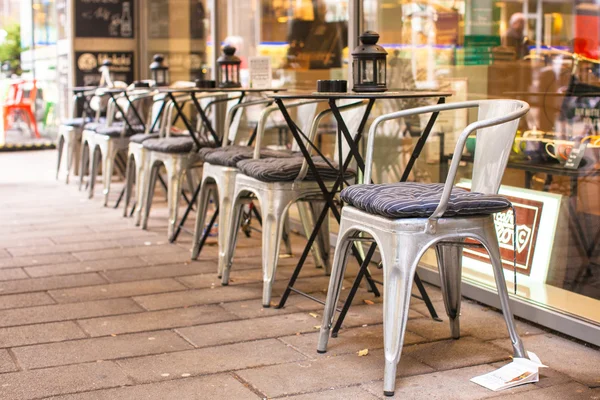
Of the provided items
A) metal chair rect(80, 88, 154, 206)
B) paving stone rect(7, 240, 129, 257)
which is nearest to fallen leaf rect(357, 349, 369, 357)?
paving stone rect(7, 240, 129, 257)

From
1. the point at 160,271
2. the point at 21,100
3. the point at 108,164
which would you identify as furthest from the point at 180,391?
the point at 21,100

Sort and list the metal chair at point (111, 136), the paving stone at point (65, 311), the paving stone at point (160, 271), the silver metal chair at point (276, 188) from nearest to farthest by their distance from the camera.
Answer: the paving stone at point (65, 311), the silver metal chair at point (276, 188), the paving stone at point (160, 271), the metal chair at point (111, 136)

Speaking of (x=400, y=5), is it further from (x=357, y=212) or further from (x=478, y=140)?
Answer: (x=357, y=212)

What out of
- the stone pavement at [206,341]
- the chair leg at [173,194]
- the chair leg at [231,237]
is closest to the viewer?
the stone pavement at [206,341]

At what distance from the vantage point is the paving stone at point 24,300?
3.67 meters

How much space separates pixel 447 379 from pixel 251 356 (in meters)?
0.66

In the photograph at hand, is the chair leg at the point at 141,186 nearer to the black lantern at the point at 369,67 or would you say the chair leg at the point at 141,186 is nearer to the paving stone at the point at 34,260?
the paving stone at the point at 34,260

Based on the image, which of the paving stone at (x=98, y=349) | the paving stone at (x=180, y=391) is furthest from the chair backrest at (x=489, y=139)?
the paving stone at (x=98, y=349)

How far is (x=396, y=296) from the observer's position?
2561 millimetres

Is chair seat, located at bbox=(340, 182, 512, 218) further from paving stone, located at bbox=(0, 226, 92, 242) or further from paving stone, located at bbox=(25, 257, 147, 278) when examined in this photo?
paving stone, located at bbox=(0, 226, 92, 242)

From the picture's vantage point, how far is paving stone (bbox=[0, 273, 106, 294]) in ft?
13.0

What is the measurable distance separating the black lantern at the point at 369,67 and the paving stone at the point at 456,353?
98 centimetres

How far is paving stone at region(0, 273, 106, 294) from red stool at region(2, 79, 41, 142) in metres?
7.27

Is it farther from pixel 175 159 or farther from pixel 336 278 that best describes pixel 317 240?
pixel 336 278
